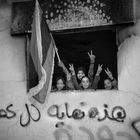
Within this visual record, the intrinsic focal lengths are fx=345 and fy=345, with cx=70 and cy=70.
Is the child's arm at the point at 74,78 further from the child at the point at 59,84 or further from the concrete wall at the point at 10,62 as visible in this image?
the concrete wall at the point at 10,62

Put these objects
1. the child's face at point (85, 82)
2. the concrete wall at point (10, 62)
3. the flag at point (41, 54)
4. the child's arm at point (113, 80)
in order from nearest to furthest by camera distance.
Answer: the flag at point (41, 54), the child's arm at point (113, 80), the child's face at point (85, 82), the concrete wall at point (10, 62)

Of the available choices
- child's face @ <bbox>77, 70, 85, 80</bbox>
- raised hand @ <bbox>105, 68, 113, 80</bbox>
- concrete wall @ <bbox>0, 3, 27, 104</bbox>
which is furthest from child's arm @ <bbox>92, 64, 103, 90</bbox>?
concrete wall @ <bbox>0, 3, 27, 104</bbox>

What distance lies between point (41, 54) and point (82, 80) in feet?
2.70

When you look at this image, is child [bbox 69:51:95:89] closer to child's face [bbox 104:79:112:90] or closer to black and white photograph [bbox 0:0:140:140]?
black and white photograph [bbox 0:0:140:140]

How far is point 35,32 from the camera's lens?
542cm

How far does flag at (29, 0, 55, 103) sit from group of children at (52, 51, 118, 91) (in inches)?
8.9

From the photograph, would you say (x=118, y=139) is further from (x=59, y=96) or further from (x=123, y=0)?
(x=123, y=0)

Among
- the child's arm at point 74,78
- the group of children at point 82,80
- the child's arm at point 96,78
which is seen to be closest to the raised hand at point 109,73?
the group of children at point 82,80

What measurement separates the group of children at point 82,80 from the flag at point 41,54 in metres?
0.23

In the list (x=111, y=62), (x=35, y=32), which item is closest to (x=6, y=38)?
(x=35, y=32)

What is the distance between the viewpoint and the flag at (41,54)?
5285 millimetres

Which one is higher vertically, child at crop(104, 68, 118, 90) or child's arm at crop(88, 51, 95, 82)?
child's arm at crop(88, 51, 95, 82)

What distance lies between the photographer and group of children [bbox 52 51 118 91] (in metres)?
5.51

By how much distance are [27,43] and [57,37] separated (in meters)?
0.52
